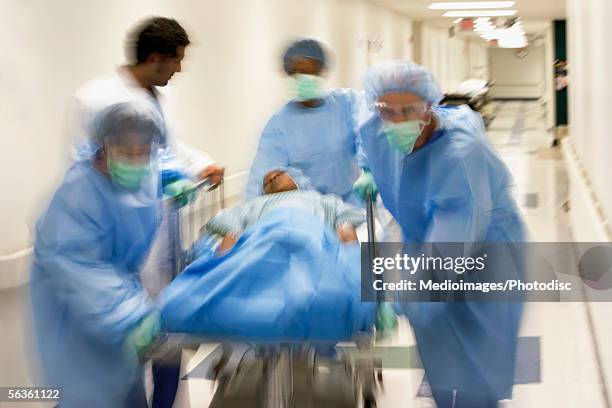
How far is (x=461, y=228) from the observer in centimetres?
197

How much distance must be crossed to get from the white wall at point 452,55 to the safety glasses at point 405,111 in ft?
16.2

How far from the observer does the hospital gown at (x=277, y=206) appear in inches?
94.0

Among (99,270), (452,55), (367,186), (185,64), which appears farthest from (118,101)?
(452,55)

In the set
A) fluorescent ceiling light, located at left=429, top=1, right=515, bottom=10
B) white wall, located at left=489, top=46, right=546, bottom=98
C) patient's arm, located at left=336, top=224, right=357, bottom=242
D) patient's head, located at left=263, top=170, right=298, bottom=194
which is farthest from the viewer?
white wall, located at left=489, top=46, right=546, bottom=98

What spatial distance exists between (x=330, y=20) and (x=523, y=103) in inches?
193

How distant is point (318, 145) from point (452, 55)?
502cm

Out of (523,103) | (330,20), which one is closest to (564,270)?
(330,20)

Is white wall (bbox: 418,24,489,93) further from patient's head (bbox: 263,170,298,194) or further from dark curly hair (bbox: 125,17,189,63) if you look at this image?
dark curly hair (bbox: 125,17,189,63)

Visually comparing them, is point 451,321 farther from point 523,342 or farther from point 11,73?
point 11,73

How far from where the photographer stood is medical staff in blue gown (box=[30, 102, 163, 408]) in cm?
188

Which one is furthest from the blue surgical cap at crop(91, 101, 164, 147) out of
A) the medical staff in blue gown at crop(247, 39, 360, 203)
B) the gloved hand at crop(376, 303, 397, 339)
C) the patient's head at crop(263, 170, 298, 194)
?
the medical staff in blue gown at crop(247, 39, 360, 203)

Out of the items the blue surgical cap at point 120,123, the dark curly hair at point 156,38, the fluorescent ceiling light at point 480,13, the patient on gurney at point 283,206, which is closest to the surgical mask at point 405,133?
the patient on gurney at point 283,206

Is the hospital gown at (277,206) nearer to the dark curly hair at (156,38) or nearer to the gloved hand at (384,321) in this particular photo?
the gloved hand at (384,321)

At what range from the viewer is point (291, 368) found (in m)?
2.13
